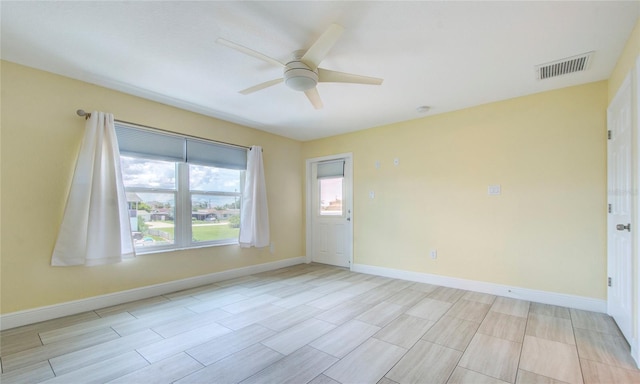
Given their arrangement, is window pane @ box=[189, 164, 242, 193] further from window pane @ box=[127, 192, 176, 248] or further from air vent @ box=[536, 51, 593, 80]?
air vent @ box=[536, 51, 593, 80]

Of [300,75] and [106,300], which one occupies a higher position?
[300,75]

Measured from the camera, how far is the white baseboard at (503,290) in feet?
9.86

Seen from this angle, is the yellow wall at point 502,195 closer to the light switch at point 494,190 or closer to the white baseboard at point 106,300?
Answer: the light switch at point 494,190

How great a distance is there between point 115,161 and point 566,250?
16.9 feet

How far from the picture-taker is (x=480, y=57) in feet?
8.34

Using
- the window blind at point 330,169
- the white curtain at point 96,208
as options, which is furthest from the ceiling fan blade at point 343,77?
the window blind at point 330,169

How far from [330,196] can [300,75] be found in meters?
3.28

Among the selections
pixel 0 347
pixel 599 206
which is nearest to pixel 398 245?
pixel 599 206

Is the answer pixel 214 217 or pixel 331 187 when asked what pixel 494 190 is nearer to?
pixel 331 187

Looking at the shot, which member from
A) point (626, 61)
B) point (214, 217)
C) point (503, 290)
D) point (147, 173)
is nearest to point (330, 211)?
point (214, 217)

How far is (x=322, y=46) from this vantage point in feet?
6.77

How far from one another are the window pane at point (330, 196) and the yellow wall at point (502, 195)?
0.68m

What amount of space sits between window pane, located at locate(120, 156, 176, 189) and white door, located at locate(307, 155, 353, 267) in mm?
2637

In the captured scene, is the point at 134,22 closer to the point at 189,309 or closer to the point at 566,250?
the point at 189,309
